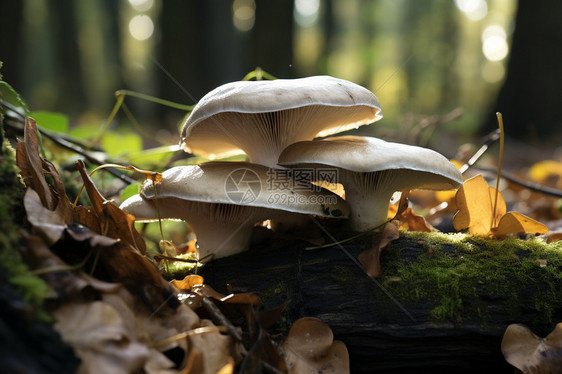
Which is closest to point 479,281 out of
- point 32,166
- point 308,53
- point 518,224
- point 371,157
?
point 518,224

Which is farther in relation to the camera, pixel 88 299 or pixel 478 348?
pixel 478 348

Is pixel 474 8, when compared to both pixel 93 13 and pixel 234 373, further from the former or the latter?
pixel 234 373

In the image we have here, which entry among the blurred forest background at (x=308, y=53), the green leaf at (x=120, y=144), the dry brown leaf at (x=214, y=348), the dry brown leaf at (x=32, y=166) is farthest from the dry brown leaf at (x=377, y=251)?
the green leaf at (x=120, y=144)

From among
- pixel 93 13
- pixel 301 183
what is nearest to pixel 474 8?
pixel 93 13

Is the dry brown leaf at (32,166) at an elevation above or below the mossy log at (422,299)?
above

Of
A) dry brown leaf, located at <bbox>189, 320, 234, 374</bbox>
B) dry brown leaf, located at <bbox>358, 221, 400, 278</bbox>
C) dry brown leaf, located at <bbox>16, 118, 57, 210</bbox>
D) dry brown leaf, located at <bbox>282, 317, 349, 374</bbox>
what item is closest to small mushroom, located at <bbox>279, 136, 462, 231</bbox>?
dry brown leaf, located at <bbox>358, 221, 400, 278</bbox>

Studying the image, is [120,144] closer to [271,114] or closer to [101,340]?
[271,114]

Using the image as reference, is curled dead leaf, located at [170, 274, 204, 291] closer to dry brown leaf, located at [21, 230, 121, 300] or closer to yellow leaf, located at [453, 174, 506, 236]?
dry brown leaf, located at [21, 230, 121, 300]

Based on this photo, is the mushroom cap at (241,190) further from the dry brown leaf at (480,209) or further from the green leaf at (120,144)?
the green leaf at (120,144)
